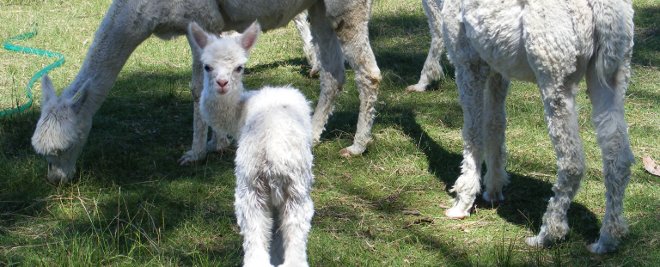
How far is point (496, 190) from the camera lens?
5.70 meters

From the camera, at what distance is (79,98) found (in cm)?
584

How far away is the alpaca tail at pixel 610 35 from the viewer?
448 cm

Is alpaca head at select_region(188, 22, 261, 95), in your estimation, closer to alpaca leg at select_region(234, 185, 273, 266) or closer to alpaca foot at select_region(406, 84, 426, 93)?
alpaca leg at select_region(234, 185, 273, 266)

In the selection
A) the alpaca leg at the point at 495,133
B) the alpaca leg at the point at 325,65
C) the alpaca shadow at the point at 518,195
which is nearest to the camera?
the alpaca shadow at the point at 518,195

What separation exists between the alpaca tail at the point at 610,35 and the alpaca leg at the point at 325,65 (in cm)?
268

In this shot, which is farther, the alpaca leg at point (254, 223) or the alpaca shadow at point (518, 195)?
the alpaca shadow at point (518, 195)

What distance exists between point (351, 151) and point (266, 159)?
2710 millimetres

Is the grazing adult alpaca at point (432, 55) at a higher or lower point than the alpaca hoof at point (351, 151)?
higher

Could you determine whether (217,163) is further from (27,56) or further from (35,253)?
(27,56)

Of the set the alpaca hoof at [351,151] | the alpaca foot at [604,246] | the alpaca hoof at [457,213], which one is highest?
Answer: the alpaca foot at [604,246]

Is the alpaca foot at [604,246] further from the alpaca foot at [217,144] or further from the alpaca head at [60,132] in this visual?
the alpaca head at [60,132]

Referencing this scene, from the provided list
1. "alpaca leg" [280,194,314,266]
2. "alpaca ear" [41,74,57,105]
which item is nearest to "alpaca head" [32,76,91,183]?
"alpaca ear" [41,74,57,105]

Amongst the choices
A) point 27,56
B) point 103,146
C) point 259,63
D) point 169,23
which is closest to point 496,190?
point 169,23

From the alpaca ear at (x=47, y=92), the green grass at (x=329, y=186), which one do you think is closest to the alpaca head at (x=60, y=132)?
the alpaca ear at (x=47, y=92)
